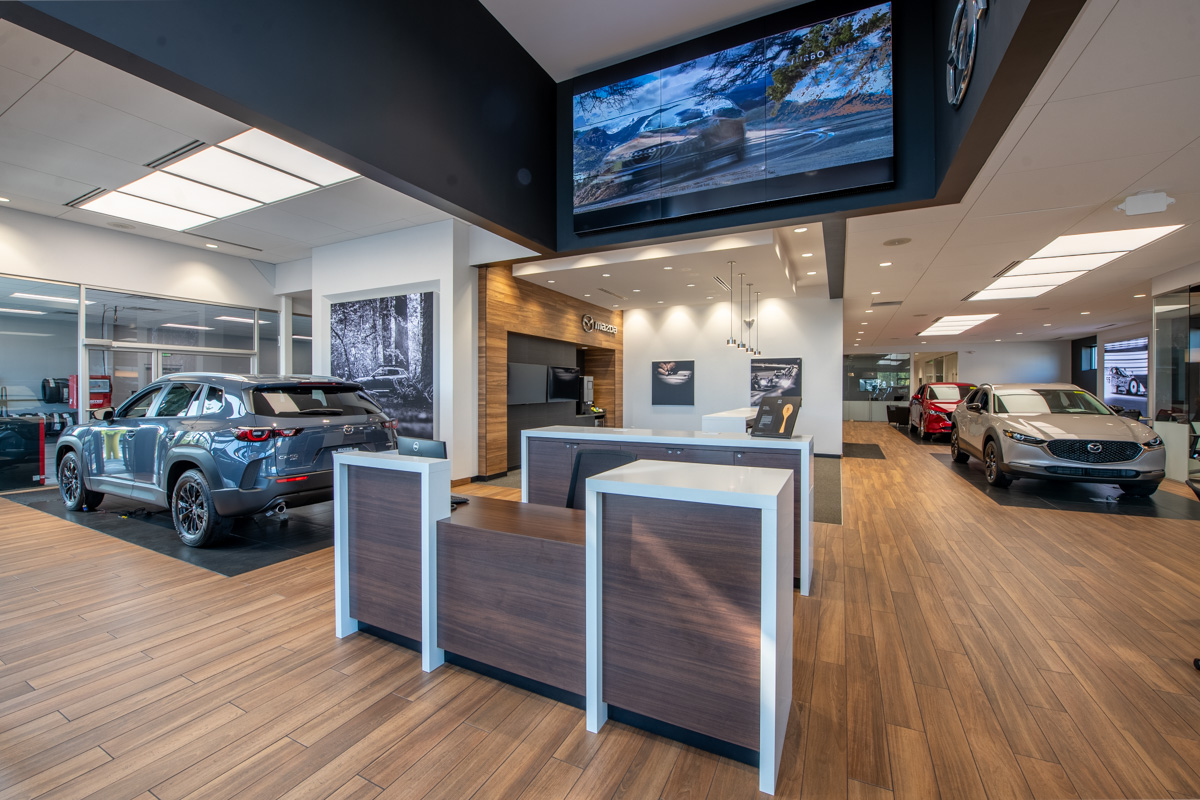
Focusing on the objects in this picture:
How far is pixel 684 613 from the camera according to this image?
164 cm

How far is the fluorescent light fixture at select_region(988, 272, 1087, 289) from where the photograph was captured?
22.6 ft

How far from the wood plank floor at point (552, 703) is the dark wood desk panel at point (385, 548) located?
0.64ft

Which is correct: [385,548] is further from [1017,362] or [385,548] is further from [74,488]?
[1017,362]

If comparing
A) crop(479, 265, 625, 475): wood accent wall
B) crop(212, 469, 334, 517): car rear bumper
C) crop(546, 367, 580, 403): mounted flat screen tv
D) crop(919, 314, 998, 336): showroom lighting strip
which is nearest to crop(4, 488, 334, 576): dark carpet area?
crop(212, 469, 334, 517): car rear bumper

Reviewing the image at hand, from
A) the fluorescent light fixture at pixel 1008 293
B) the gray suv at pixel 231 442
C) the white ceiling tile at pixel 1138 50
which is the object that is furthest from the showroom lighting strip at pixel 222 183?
the fluorescent light fixture at pixel 1008 293

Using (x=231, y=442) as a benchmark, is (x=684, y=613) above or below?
below

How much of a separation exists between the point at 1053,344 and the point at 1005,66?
20.8 metres

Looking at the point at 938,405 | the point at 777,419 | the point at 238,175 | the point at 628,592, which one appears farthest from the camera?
the point at 938,405

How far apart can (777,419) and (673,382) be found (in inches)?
274

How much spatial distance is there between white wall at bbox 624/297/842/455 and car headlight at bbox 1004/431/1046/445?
3054 mm

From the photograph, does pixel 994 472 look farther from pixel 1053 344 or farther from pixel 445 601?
pixel 1053 344

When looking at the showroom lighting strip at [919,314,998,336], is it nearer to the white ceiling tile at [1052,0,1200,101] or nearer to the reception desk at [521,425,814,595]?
the white ceiling tile at [1052,0,1200,101]

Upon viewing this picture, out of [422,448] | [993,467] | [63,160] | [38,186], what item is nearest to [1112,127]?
[422,448]

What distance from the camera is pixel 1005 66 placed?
2.29 m
